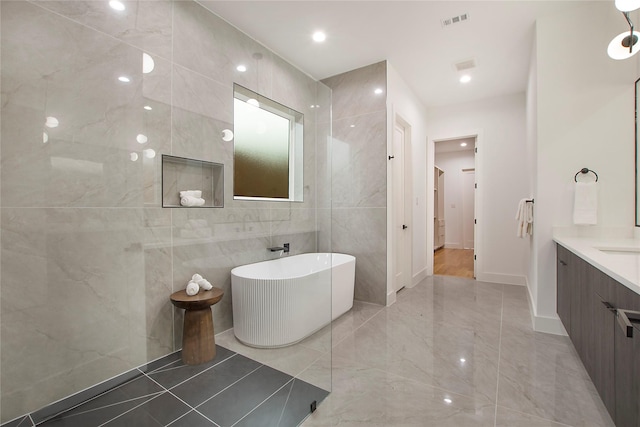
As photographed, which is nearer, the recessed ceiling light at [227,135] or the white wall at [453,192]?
the recessed ceiling light at [227,135]

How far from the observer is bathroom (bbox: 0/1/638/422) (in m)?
1.30

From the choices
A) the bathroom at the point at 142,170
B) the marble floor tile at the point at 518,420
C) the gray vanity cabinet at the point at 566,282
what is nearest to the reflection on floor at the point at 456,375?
the marble floor tile at the point at 518,420

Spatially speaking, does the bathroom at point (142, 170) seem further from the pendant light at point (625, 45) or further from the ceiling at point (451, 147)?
the ceiling at point (451, 147)

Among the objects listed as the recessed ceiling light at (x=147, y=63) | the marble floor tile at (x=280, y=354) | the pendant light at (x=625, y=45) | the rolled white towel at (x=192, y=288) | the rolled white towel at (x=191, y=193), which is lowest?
the marble floor tile at (x=280, y=354)

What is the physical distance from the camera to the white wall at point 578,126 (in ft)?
7.10

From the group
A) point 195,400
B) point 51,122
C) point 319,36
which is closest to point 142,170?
point 51,122

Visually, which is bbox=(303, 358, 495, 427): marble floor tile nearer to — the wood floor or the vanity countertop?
the vanity countertop

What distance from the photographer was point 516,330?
250cm

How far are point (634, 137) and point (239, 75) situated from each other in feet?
10.6

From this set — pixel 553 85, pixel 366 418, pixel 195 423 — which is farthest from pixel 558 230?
pixel 195 423

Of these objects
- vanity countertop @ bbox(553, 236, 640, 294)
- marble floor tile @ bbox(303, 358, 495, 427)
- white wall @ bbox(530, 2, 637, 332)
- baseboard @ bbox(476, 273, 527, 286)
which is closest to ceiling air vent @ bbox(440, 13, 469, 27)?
white wall @ bbox(530, 2, 637, 332)

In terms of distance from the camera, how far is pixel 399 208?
379cm

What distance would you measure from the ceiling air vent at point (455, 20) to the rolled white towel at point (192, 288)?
10.2 feet

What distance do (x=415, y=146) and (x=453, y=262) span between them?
2943 millimetres
